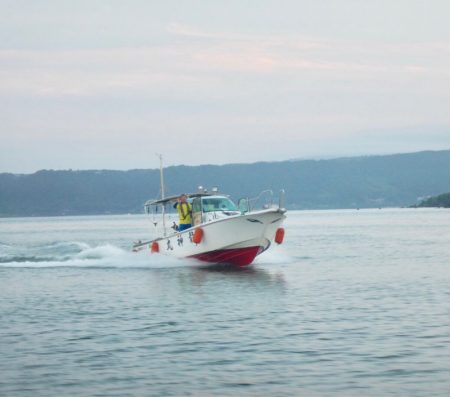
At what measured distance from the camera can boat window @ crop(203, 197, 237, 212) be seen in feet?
121

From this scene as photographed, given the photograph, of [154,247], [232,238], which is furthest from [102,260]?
[232,238]

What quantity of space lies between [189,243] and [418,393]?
2413 cm

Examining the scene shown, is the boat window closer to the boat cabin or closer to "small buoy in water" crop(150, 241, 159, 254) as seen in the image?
the boat cabin

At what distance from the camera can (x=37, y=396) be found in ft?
44.5

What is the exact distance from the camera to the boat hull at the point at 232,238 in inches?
1382

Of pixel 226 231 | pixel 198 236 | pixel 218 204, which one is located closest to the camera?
pixel 226 231

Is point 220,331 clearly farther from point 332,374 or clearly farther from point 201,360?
point 332,374

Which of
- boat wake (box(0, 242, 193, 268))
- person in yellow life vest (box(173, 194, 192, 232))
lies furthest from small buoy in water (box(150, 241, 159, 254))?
person in yellow life vest (box(173, 194, 192, 232))

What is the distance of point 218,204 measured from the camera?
37.1m

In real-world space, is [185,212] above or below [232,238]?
above

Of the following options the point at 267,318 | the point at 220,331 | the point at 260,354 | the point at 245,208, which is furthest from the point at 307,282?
the point at 260,354

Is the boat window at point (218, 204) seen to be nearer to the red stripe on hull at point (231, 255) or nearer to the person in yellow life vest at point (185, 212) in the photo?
the person in yellow life vest at point (185, 212)

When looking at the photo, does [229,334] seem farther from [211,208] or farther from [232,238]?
[211,208]

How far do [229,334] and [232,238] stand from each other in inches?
663
